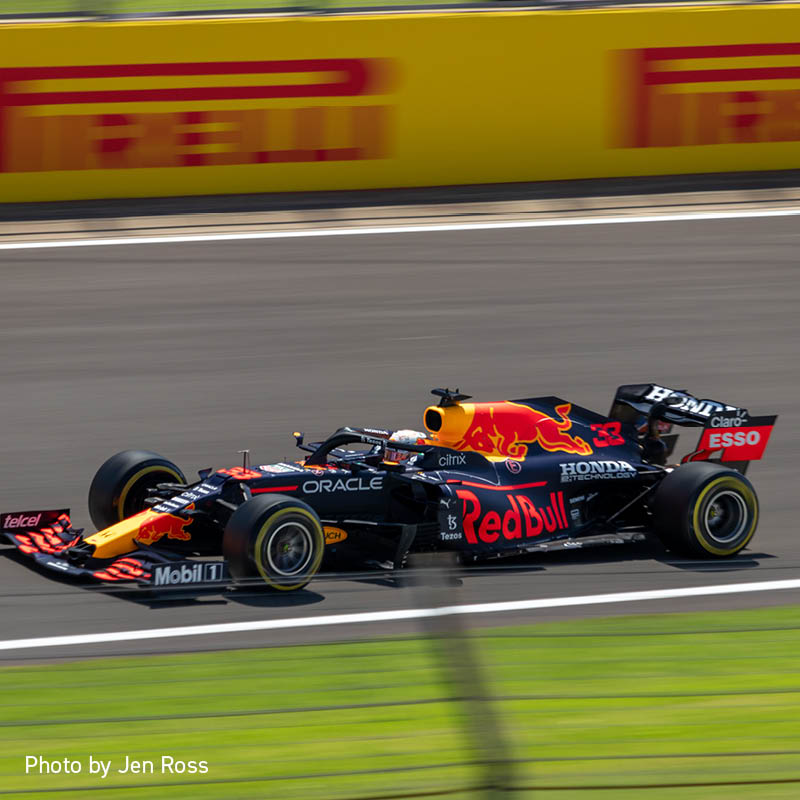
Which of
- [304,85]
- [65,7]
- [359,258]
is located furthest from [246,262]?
[65,7]

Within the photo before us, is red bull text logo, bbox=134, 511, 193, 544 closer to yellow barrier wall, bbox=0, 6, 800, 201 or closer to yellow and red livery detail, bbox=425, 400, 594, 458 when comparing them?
yellow and red livery detail, bbox=425, 400, 594, 458

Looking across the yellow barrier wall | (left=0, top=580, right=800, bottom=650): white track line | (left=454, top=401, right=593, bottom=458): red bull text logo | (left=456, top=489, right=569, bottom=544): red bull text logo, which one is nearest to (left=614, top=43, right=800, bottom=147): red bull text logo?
the yellow barrier wall

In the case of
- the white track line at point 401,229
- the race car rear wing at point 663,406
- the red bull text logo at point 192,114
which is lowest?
the race car rear wing at point 663,406

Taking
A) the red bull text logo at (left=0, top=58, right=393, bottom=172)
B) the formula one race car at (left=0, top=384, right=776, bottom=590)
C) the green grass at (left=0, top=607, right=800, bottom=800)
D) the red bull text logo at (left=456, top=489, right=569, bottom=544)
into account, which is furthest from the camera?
the red bull text logo at (left=0, top=58, right=393, bottom=172)

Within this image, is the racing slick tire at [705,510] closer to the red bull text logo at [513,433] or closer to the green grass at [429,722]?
the red bull text logo at [513,433]

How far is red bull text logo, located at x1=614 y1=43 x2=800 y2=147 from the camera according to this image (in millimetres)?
18188

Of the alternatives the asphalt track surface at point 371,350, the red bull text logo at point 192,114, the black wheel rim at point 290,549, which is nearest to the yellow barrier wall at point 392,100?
the red bull text logo at point 192,114

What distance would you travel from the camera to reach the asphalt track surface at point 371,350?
9555mm

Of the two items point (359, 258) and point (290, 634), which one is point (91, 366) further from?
point (290, 634)

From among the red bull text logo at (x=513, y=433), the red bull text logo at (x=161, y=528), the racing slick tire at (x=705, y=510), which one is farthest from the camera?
the red bull text logo at (x=513, y=433)

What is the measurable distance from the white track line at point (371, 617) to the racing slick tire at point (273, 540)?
0.25 m

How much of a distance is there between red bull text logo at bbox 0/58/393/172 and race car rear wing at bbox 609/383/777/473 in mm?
8340

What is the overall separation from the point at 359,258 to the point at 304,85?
240cm
